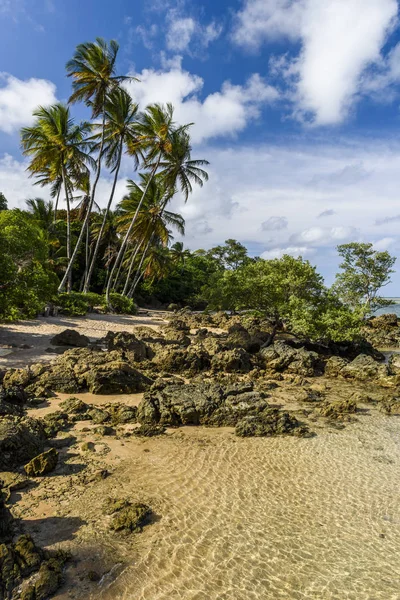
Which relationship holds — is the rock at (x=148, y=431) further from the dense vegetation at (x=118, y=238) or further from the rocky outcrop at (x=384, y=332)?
the rocky outcrop at (x=384, y=332)

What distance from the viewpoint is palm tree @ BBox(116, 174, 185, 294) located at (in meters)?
35.2

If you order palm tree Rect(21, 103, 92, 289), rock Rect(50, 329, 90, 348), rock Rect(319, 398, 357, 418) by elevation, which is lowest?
rock Rect(319, 398, 357, 418)

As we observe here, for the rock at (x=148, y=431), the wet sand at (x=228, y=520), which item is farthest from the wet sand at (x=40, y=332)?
the wet sand at (x=228, y=520)

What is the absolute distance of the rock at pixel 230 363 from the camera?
17516 mm

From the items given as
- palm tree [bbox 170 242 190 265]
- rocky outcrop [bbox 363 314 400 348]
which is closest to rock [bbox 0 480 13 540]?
rocky outcrop [bbox 363 314 400 348]

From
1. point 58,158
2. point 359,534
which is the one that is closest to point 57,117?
point 58,158

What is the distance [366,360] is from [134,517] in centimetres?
1723

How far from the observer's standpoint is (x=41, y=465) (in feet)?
23.4

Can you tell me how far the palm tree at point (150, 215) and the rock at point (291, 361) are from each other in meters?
19.5

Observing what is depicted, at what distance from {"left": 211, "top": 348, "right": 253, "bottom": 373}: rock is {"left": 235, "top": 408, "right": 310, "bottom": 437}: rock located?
6.34 metres

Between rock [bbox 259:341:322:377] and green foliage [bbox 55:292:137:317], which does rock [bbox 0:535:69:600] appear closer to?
rock [bbox 259:341:322:377]

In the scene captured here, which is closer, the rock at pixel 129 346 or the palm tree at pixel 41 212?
the rock at pixel 129 346

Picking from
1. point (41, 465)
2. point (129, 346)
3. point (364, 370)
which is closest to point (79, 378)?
point (129, 346)

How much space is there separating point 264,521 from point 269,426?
173 inches
